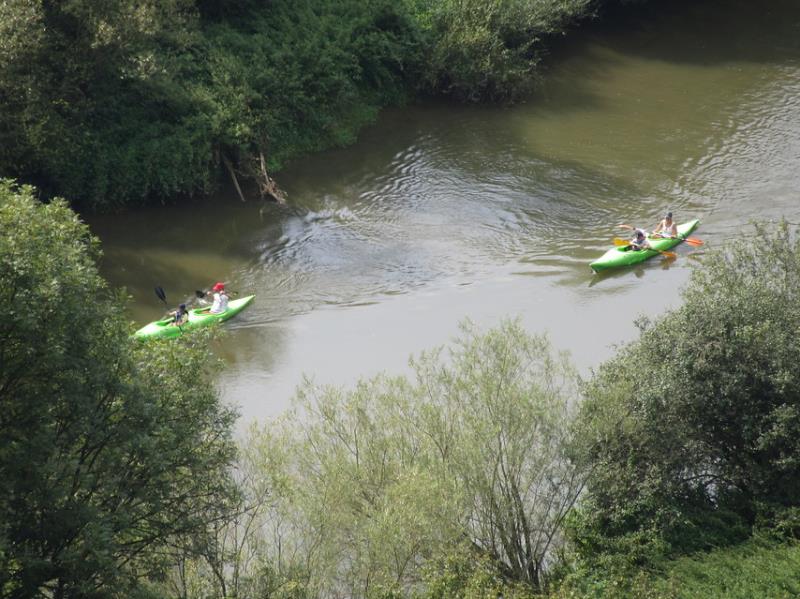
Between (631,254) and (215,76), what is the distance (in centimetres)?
1389

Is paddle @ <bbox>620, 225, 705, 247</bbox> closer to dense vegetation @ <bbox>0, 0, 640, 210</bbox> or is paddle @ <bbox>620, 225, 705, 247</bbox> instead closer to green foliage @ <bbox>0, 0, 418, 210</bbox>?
dense vegetation @ <bbox>0, 0, 640, 210</bbox>

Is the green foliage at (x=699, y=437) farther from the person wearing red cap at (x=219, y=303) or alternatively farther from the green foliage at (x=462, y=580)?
the person wearing red cap at (x=219, y=303)

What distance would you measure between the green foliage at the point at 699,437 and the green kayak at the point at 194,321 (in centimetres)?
1028

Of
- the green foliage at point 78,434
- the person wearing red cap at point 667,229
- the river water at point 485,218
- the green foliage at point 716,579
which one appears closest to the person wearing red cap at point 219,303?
the river water at point 485,218

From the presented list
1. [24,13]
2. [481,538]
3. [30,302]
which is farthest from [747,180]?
[30,302]

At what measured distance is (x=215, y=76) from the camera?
31.2m

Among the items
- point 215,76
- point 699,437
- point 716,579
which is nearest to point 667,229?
point 699,437

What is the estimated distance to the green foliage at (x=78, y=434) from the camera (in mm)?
12656

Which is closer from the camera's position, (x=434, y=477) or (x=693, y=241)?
(x=434, y=477)

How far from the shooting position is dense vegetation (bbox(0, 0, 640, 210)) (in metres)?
27.2

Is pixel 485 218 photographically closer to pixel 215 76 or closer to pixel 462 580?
pixel 215 76

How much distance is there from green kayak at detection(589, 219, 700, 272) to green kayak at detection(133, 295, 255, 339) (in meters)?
9.09

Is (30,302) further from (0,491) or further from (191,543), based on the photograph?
(191,543)

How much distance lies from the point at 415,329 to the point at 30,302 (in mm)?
12787
